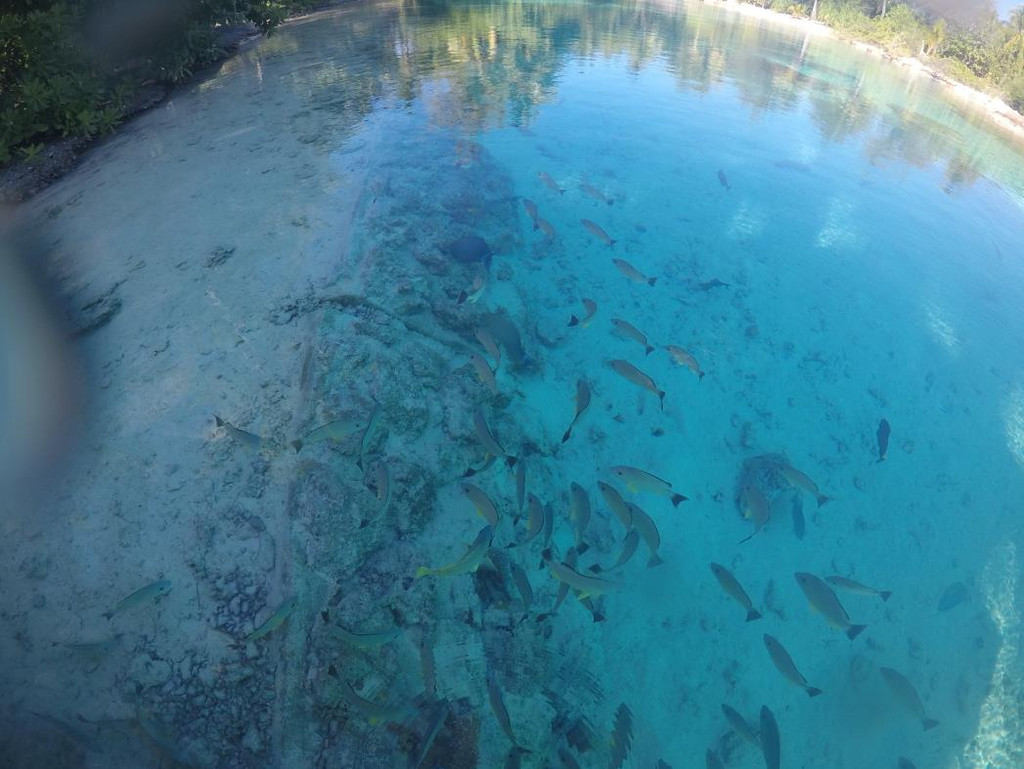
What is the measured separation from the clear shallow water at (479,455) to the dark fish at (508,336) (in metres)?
0.20

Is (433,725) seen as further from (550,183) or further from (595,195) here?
(595,195)

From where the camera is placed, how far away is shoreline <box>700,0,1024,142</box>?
21.8 meters

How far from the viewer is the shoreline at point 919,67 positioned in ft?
71.7

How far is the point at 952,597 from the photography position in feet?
17.2

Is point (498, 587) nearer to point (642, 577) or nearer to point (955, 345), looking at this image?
point (642, 577)

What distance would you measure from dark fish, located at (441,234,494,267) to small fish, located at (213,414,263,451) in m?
3.80

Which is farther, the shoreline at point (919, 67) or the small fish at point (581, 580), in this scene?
the shoreline at point (919, 67)

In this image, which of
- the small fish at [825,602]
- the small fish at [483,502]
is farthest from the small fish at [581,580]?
the small fish at [825,602]

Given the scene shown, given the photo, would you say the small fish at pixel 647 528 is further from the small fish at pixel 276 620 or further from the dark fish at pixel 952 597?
the dark fish at pixel 952 597

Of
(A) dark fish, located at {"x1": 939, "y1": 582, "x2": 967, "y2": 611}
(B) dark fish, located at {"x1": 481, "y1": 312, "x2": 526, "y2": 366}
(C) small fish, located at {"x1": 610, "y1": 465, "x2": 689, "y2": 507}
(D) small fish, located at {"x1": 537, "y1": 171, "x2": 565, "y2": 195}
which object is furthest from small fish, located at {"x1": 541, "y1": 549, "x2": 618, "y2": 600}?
(D) small fish, located at {"x1": 537, "y1": 171, "x2": 565, "y2": 195}

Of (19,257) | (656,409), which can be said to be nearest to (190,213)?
(19,257)

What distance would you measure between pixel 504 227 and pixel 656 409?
4052 millimetres

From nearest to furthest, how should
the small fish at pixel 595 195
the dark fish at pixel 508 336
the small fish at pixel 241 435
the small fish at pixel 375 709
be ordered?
the small fish at pixel 375 709, the small fish at pixel 241 435, the dark fish at pixel 508 336, the small fish at pixel 595 195

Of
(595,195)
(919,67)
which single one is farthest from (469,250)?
(919,67)
